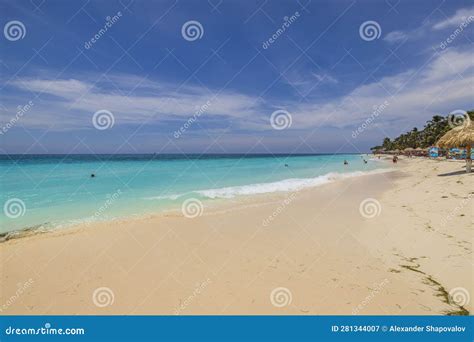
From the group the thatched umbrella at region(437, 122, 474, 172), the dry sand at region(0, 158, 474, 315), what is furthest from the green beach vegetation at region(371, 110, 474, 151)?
the dry sand at region(0, 158, 474, 315)

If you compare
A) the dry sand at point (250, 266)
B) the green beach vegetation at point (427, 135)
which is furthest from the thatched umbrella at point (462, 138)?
the green beach vegetation at point (427, 135)

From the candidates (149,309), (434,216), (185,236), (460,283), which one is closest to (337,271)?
(460,283)

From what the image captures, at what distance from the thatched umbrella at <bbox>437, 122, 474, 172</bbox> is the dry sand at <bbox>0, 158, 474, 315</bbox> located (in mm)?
12239

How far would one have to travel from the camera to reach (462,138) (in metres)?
19.3

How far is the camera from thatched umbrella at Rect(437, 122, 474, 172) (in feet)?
62.8

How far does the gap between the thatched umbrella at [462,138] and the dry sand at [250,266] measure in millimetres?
12239

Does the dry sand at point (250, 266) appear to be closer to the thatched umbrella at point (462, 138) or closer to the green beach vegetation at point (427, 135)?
the thatched umbrella at point (462, 138)

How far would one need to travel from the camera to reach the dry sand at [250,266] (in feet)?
15.5

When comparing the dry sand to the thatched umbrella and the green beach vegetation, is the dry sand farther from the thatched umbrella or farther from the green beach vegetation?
the green beach vegetation

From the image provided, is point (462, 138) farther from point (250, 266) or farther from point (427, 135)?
point (427, 135)

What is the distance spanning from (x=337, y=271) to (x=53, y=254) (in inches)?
284

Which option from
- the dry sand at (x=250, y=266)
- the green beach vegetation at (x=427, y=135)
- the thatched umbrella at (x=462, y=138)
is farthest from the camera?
the green beach vegetation at (x=427, y=135)

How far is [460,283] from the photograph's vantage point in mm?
5000

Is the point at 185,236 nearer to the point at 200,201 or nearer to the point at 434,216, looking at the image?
the point at 200,201
